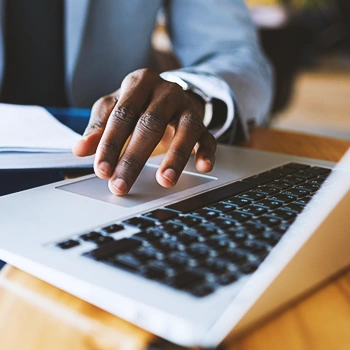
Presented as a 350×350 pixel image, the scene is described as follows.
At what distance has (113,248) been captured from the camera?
0.29 m

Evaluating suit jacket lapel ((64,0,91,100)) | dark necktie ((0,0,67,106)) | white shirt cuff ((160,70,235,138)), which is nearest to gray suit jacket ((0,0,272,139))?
suit jacket lapel ((64,0,91,100))

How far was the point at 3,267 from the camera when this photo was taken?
1.05 feet

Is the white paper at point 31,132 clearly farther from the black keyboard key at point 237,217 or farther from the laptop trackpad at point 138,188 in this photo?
the black keyboard key at point 237,217

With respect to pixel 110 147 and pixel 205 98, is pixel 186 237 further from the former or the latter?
pixel 205 98

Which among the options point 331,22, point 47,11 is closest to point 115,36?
point 47,11

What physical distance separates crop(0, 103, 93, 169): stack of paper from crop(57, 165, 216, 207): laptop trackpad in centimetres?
7

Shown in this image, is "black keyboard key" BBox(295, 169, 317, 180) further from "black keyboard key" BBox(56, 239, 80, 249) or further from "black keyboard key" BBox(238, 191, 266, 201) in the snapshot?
"black keyboard key" BBox(56, 239, 80, 249)

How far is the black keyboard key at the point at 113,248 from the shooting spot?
0.28 metres

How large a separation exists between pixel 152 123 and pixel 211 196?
11 centimetres

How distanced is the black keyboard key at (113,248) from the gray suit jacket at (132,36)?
654mm

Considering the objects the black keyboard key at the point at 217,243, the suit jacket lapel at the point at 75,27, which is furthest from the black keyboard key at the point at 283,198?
the suit jacket lapel at the point at 75,27

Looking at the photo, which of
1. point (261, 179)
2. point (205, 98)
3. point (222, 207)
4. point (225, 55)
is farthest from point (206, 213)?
point (225, 55)

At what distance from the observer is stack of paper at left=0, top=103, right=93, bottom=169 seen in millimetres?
514

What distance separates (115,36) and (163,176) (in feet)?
2.19
